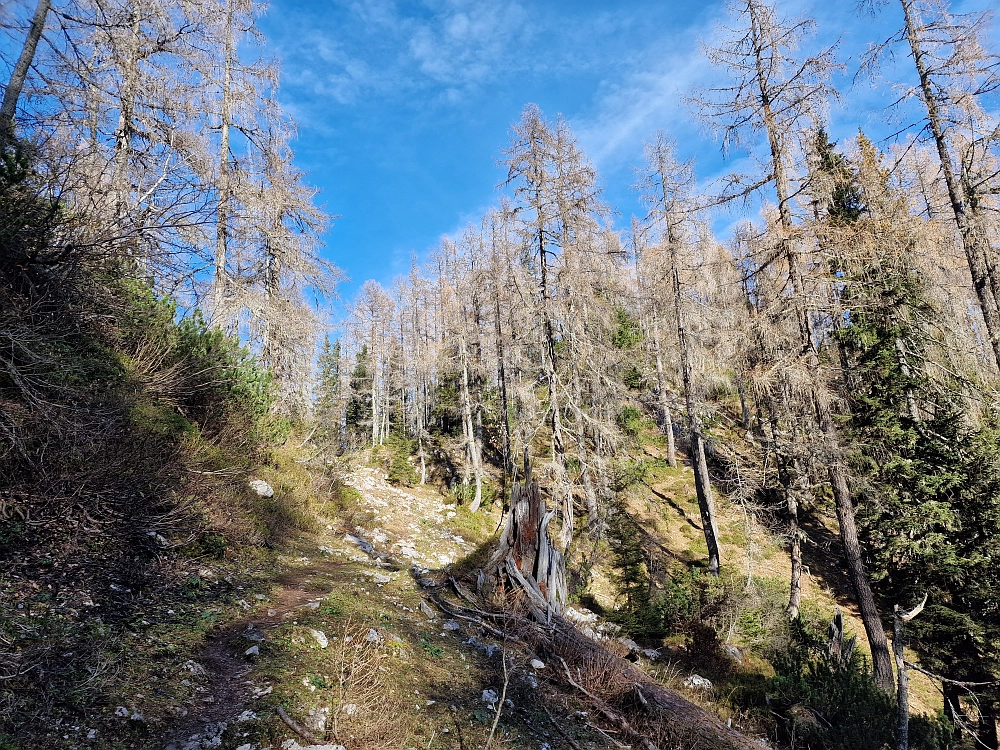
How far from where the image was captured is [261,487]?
10.0 meters

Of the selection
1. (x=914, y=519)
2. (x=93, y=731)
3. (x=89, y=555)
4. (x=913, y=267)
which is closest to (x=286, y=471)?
(x=89, y=555)

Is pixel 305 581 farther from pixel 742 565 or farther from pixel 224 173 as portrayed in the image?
pixel 742 565

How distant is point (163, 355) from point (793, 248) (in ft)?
36.5

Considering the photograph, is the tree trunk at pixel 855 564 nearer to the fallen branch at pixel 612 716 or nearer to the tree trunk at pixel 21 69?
the fallen branch at pixel 612 716

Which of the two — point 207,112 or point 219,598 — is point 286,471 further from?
point 207,112

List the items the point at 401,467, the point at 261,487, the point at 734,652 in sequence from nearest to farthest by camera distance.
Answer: the point at 261,487 → the point at 734,652 → the point at 401,467

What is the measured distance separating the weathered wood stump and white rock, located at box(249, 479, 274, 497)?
15.8 ft

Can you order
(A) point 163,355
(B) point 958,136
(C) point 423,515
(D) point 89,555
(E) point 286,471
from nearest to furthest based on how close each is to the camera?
(D) point 89,555 → (A) point 163,355 → (B) point 958,136 → (E) point 286,471 → (C) point 423,515

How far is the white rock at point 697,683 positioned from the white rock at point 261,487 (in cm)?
859

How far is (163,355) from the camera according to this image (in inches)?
306

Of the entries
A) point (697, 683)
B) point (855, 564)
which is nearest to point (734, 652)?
point (697, 683)

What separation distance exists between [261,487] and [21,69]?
7440 millimetres

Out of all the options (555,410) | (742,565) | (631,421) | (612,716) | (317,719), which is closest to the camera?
(317,719)

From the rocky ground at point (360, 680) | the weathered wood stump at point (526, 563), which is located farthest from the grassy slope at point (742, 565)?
the rocky ground at point (360, 680)
